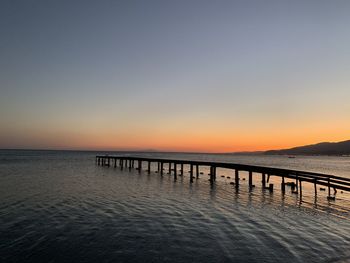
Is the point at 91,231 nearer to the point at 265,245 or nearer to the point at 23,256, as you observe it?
the point at 23,256

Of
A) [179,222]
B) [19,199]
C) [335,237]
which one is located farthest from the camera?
[19,199]

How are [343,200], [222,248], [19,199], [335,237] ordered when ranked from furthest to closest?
1. [343,200]
2. [19,199]
3. [335,237]
4. [222,248]

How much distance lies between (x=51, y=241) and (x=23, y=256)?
1567 millimetres

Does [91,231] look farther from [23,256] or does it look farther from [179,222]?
[179,222]

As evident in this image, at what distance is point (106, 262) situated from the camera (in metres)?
8.80

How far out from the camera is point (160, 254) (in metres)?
9.61

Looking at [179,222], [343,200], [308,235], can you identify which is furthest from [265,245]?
[343,200]

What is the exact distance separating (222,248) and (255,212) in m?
7.11

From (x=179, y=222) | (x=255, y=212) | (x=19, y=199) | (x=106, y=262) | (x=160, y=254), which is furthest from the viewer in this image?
(x=19, y=199)

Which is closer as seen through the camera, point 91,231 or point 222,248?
point 222,248

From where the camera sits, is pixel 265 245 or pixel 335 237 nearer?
pixel 265 245

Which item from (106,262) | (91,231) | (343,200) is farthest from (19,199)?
(343,200)

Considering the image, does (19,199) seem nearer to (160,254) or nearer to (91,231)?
(91,231)

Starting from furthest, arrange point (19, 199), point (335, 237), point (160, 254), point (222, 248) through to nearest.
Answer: point (19, 199) → point (335, 237) → point (222, 248) → point (160, 254)
